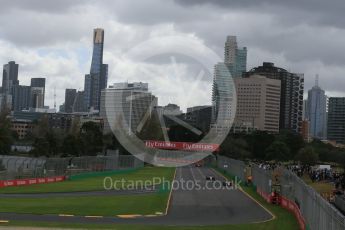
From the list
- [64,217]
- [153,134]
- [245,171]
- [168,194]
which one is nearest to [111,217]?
[64,217]

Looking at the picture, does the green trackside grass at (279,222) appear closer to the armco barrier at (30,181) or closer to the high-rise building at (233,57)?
the armco barrier at (30,181)

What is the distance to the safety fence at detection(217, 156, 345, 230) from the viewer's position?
1672cm

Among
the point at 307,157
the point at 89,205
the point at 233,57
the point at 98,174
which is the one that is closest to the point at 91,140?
the point at 233,57

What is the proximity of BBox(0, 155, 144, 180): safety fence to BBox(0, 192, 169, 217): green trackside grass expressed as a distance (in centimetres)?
1606

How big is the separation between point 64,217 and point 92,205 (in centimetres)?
844

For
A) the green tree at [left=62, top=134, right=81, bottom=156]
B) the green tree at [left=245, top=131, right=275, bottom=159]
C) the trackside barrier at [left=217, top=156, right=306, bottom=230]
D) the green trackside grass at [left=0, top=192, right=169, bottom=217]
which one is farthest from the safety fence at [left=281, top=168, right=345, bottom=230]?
the green tree at [left=245, top=131, right=275, bottom=159]

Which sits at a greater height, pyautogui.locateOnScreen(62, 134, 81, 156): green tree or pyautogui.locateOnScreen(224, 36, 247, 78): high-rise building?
pyautogui.locateOnScreen(224, 36, 247, 78): high-rise building

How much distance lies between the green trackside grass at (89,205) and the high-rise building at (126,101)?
33356 mm

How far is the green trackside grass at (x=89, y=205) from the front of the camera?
33.8m

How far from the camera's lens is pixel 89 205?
38500 millimetres

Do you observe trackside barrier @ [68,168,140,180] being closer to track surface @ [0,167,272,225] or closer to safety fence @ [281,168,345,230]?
track surface @ [0,167,272,225]

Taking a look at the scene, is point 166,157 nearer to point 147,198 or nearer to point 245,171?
point 245,171

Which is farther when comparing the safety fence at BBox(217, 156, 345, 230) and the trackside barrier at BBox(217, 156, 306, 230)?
the trackside barrier at BBox(217, 156, 306, 230)

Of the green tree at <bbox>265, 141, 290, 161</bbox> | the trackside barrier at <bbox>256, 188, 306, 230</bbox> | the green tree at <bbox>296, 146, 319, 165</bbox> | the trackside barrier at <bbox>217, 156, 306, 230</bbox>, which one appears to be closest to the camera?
the trackside barrier at <bbox>256, 188, 306, 230</bbox>
